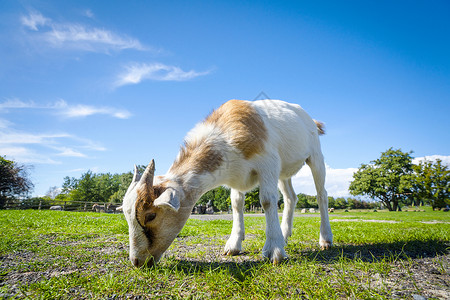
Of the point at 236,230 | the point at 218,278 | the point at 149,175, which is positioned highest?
the point at 149,175

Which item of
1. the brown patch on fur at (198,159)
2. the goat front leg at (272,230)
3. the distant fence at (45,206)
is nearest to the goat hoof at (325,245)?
the goat front leg at (272,230)

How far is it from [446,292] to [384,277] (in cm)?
48

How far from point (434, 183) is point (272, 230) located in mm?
49569

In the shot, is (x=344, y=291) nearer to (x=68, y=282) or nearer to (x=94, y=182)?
(x=68, y=282)

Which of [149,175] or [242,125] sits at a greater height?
[242,125]

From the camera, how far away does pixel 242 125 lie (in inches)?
148

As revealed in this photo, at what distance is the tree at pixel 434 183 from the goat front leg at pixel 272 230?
47435 mm

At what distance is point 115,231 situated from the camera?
6.91m

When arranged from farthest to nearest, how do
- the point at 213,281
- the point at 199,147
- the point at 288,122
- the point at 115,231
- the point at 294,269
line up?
1. the point at 115,231
2. the point at 288,122
3. the point at 199,147
4. the point at 294,269
5. the point at 213,281

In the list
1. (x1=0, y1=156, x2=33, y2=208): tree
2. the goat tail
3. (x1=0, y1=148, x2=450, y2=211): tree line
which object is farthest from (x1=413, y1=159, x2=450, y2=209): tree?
(x1=0, y1=156, x2=33, y2=208): tree

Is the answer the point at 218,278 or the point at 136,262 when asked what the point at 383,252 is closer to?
the point at 218,278

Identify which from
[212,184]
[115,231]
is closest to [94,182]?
[115,231]

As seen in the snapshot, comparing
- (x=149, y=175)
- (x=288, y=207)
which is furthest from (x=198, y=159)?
(x=288, y=207)

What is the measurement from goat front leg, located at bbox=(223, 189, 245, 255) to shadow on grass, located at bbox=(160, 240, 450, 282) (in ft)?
1.85
